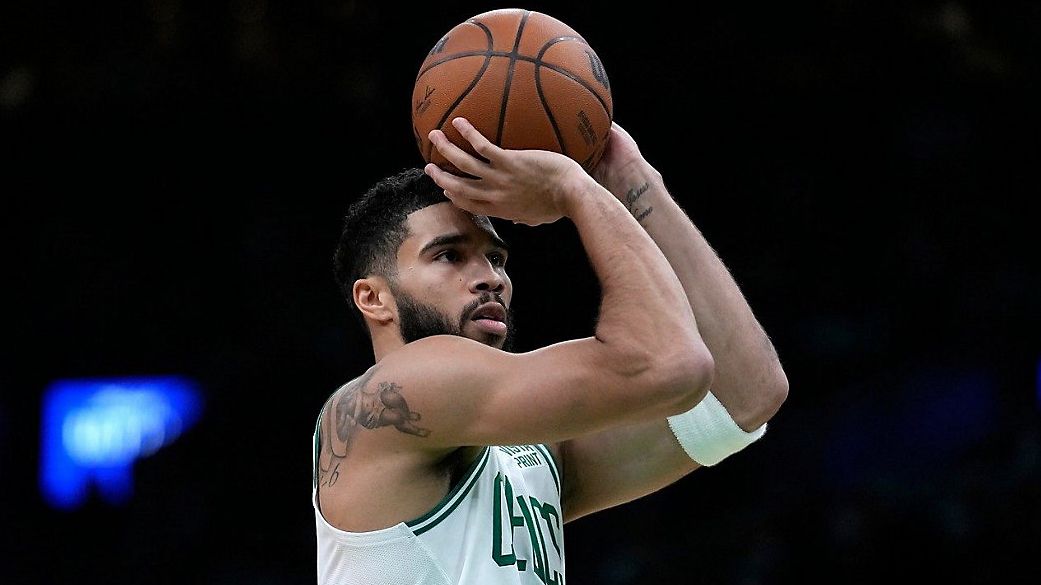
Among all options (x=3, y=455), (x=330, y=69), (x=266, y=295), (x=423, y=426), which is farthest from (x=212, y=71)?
(x=423, y=426)

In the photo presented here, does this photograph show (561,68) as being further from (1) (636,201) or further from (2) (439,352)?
(2) (439,352)

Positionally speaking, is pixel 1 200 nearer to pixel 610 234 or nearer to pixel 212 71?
pixel 212 71

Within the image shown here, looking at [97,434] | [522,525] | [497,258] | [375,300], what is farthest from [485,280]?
[97,434]

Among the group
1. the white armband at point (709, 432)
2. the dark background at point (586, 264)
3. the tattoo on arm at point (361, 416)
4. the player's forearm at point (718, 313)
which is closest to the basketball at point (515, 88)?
the player's forearm at point (718, 313)

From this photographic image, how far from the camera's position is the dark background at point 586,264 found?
870 cm

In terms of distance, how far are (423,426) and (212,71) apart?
6500 mm

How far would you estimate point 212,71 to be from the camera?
9.09m

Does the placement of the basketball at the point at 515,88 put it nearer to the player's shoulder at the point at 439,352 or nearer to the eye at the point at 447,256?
the eye at the point at 447,256

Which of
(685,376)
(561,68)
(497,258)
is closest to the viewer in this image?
(685,376)

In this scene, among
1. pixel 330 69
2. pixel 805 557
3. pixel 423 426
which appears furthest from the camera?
pixel 330 69

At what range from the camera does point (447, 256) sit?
3.57 m

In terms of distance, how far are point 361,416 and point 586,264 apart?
628cm

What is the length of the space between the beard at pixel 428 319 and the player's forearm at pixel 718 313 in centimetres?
53

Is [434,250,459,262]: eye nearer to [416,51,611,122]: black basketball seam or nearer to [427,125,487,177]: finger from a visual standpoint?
[427,125,487,177]: finger
